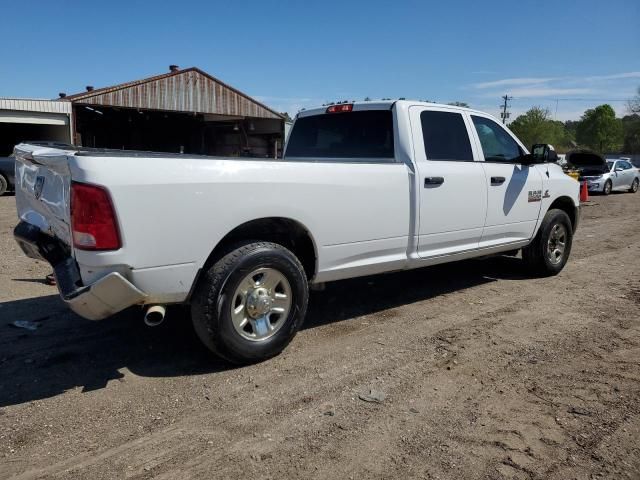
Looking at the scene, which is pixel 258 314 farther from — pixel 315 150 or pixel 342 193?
pixel 315 150

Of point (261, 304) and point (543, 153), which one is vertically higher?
point (543, 153)

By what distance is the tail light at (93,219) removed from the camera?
3.03 metres

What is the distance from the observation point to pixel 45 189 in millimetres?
3662

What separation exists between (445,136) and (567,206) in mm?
2813

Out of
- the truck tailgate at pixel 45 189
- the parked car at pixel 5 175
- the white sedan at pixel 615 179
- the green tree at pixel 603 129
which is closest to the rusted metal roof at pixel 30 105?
the parked car at pixel 5 175

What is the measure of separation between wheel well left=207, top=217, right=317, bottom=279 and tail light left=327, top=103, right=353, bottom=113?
1861mm

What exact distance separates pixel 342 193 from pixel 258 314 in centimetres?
116

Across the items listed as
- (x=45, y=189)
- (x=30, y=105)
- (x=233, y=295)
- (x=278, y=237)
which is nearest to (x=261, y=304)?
(x=233, y=295)

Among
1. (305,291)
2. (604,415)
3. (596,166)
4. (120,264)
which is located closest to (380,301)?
(305,291)

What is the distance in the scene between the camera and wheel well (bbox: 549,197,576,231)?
6.86 m

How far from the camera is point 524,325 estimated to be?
490cm

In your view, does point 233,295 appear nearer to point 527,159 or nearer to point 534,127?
point 527,159

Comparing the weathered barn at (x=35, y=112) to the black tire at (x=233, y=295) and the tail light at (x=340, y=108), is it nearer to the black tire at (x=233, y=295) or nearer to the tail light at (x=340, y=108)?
the tail light at (x=340, y=108)

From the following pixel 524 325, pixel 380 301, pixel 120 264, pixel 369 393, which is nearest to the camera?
pixel 120 264
